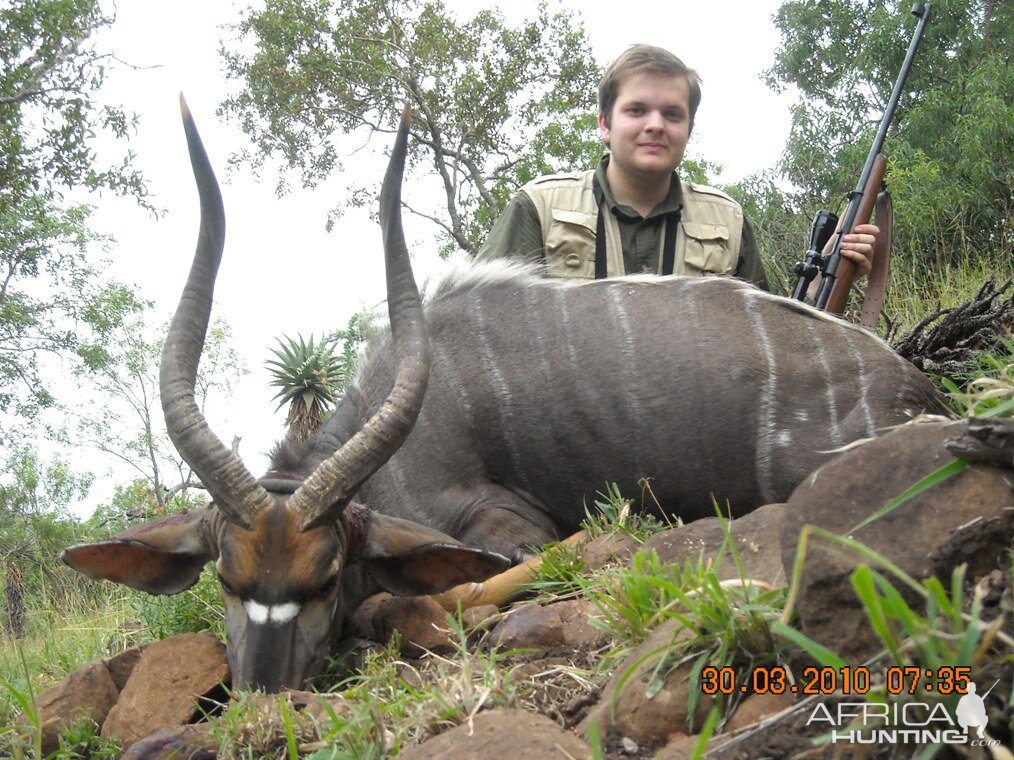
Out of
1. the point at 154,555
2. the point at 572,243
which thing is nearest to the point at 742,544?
the point at 154,555

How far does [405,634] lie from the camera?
110 inches

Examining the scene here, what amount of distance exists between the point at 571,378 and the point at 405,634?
1187 millimetres

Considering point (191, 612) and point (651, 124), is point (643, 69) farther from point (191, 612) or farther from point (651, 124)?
point (191, 612)

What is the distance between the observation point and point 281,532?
8.83 ft

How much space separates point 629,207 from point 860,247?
1078mm

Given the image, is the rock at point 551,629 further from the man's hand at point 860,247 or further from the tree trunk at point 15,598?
the tree trunk at point 15,598

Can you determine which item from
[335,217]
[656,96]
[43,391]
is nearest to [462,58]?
[335,217]

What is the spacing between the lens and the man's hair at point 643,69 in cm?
438

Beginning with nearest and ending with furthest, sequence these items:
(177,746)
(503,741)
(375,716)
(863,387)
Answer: (503,741)
(375,716)
(177,746)
(863,387)

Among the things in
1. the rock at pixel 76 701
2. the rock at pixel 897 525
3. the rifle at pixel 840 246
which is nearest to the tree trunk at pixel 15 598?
the rock at pixel 76 701

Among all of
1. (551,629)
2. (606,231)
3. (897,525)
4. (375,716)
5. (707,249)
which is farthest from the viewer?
(707,249)

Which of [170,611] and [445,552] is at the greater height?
[445,552]

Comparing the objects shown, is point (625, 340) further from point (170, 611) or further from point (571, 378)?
point (170, 611)

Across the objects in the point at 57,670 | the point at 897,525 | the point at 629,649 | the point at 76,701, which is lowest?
the point at 57,670
